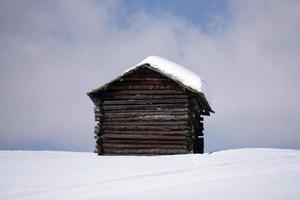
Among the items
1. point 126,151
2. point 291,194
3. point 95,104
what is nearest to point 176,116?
point 126,151

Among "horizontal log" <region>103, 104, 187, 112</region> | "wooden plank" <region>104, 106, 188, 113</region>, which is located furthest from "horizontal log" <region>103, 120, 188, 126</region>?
"horizontal log" <region>103, 104, 187, 112</region>

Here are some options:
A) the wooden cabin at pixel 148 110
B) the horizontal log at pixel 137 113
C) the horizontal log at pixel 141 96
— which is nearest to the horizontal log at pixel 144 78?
the wooden cabin at pixel 148 110

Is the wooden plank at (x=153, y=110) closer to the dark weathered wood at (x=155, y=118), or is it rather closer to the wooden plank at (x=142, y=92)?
the dark weathered wood at (x=155, y=118)

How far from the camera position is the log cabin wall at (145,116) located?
1766 centimetres

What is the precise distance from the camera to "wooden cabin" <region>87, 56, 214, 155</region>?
1762cm

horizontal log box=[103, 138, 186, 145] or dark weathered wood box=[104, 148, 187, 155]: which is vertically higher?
horizontal log box=[103, 138, 186, 145]

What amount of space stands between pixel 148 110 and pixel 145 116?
33 cm

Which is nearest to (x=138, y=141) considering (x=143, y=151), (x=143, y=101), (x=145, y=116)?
(x=143, y=151)

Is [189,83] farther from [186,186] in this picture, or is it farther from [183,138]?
[186,186]

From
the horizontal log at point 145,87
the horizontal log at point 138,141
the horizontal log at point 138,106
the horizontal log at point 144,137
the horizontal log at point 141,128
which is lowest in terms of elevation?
the horizontal log at point 138,141

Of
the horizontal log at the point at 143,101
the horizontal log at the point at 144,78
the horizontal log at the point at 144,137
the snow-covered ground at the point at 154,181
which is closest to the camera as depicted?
the snow-covered ground at the point at 154,181

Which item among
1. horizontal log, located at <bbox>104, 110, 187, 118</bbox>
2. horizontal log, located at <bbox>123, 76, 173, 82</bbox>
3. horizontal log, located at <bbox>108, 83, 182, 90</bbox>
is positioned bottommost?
horizontal log, located at <bbox>104, 110, 187, 118</bbox>

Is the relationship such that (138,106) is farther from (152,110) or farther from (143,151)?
(143,151)

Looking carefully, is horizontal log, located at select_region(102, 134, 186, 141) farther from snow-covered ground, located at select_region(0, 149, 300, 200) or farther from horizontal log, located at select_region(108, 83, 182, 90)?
snow-covered ground, located at select_region(0, 149, 300, 200)
